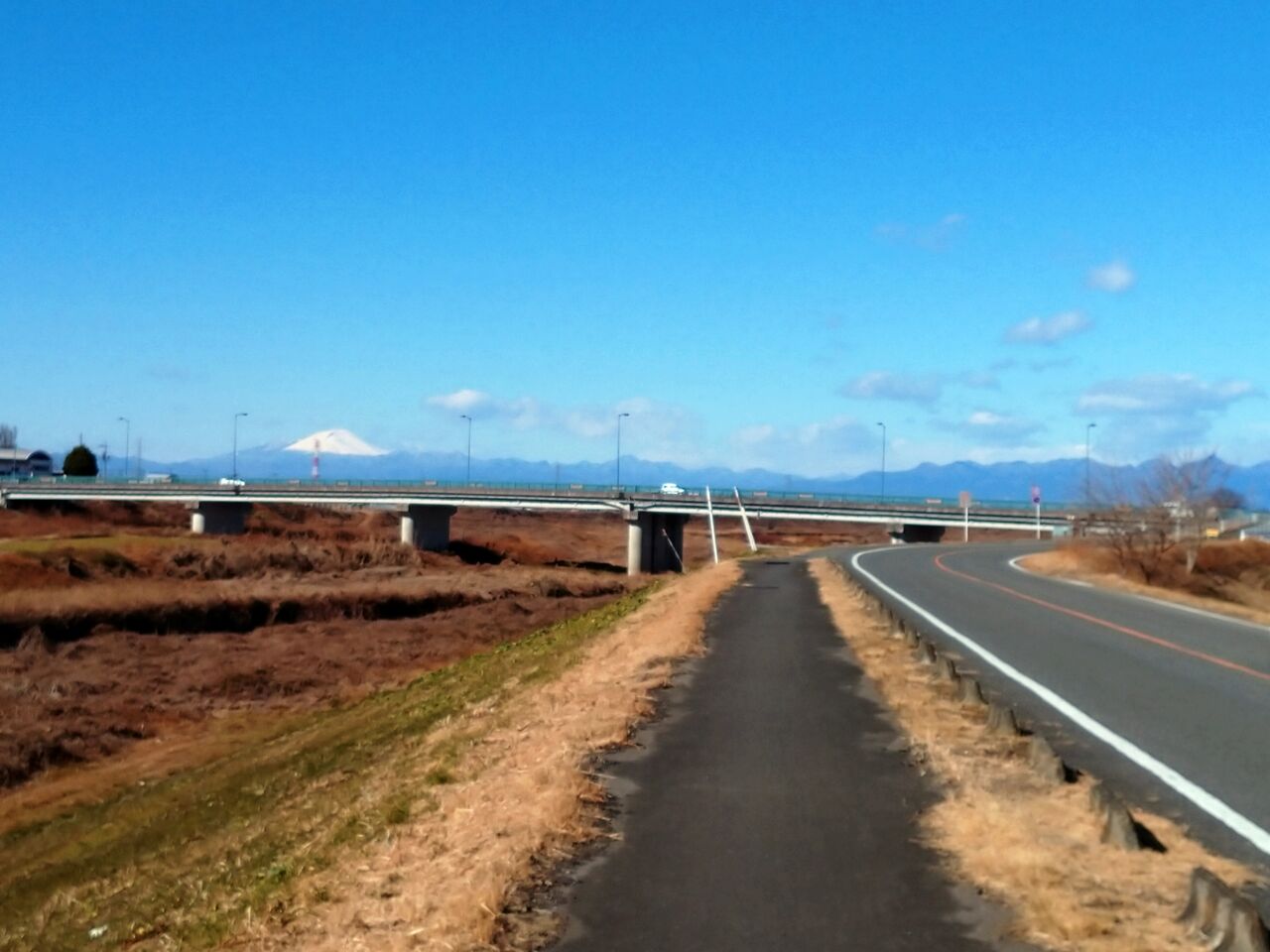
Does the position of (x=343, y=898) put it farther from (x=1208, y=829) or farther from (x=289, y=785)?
(x=289, y=785)

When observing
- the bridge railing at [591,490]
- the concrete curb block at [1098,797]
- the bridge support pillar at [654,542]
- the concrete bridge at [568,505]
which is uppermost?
the bridge railing at [591,490]

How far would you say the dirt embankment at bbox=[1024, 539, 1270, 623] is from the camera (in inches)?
1871

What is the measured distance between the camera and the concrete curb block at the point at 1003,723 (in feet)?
37.3

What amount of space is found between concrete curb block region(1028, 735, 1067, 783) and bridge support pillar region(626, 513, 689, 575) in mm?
72523

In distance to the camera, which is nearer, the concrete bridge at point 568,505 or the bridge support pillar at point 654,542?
the concrete bridge at point 568,505

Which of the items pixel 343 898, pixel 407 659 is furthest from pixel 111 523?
pixel 343 898

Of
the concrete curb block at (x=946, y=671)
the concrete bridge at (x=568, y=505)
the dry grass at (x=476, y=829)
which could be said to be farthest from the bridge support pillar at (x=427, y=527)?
the concrete curb block at (x=946, y=671)

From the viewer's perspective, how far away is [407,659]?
39531 millimetres

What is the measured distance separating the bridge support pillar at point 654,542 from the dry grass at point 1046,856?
237ft

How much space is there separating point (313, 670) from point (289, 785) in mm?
22028

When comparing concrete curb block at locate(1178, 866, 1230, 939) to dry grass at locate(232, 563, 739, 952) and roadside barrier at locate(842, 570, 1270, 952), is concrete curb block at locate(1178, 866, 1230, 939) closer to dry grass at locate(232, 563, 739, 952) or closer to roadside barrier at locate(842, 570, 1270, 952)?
roadside barrier at locate(842, 570, 1270, 952)

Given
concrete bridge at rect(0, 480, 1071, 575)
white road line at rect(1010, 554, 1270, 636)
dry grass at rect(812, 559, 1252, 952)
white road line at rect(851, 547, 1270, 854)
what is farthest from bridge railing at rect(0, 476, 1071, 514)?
dry grass at rect(812, 559, 1252, 952)

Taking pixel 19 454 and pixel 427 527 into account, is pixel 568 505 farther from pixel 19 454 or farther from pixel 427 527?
pixel 19 454

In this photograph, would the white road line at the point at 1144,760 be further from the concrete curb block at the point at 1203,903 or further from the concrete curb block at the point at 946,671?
the concrete curb block at the point at 1203,903
